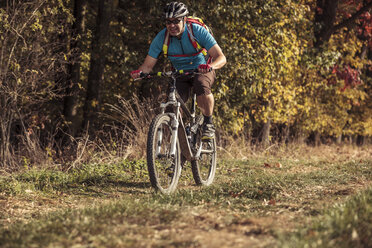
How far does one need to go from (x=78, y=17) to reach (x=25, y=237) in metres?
8.67

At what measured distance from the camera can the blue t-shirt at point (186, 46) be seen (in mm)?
5766

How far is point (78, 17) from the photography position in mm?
11031

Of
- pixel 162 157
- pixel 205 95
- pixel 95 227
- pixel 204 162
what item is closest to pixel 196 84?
pixel 205 95

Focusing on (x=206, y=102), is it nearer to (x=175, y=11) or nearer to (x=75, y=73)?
(x=175, y=11)

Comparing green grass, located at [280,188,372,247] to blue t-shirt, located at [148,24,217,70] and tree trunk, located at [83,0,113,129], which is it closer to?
blue t-shirt, located at [148,24,217,70]

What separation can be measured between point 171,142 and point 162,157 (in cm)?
24

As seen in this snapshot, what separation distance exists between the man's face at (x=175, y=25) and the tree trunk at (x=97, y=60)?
515 centimetres

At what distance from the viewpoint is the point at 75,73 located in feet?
36.9

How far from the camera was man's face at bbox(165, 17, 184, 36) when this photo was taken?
556cm

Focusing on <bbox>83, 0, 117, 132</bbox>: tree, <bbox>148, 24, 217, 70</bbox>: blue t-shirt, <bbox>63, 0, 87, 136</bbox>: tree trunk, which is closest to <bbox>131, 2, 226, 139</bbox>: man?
<bbox>148, 24, 217, 70</bbox>: blue t-shirt

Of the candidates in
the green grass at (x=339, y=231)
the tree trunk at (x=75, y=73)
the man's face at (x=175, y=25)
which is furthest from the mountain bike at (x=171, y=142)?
the tree trunk at (x=75, y=73)

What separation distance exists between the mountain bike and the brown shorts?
0.19 metres

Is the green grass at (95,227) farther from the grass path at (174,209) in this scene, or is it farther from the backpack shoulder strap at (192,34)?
the backpack shoulder strap at (192,34)

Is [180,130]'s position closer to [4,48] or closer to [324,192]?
[324,192]
